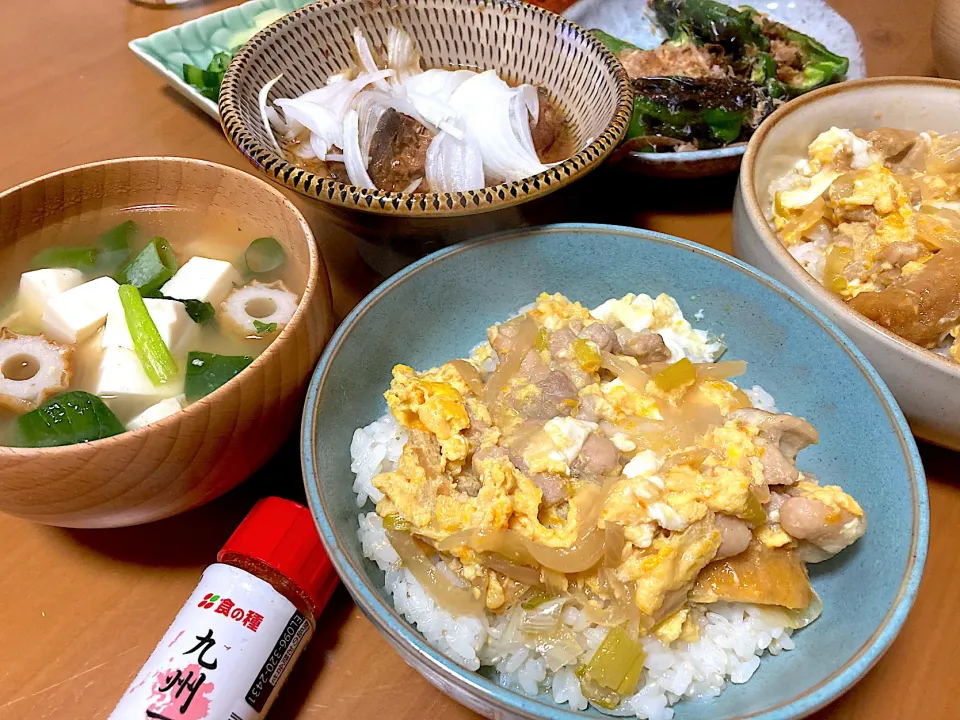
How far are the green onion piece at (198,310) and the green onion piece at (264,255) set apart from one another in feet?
0.41

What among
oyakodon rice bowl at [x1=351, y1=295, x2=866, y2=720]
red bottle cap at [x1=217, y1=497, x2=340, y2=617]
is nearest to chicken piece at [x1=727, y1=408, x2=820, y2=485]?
oyakodon rice bowl at [x1=351, y1=295, x2=866, y2=720]

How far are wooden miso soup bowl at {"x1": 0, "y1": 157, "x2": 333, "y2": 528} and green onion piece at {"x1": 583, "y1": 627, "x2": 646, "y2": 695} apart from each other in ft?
2.14

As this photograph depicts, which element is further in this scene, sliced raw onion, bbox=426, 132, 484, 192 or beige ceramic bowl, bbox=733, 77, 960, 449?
sliced raw onion, bbox=426, 132, 484, 192

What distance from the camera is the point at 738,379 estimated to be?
152cm

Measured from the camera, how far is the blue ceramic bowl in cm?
96

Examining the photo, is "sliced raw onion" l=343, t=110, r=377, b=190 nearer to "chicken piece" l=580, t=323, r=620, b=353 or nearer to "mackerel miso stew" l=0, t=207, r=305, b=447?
"mackerel miso stew" l=0, t=207, r=305, b=447

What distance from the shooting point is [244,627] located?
3.36ft

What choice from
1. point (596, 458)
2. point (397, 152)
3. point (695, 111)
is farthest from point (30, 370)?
point (695, 111)

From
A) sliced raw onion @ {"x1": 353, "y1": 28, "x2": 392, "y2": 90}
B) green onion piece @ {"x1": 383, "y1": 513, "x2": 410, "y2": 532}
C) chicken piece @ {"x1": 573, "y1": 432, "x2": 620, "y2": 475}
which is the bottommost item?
green onion piece @ {"x1": 383, "y1": 513, "x2": 410, "y2": 532}

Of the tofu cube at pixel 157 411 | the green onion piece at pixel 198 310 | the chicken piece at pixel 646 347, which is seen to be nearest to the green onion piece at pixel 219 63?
the green onion piece at pixel 198 310

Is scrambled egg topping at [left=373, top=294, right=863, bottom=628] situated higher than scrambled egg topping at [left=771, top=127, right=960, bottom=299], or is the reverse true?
scrambled egg topping at [left=771, top=127, right=960, bottom=299]

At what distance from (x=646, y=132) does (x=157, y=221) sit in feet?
4.56

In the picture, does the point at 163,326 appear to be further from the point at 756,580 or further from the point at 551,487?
the point at 756,580

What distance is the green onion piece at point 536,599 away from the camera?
3.65ft
